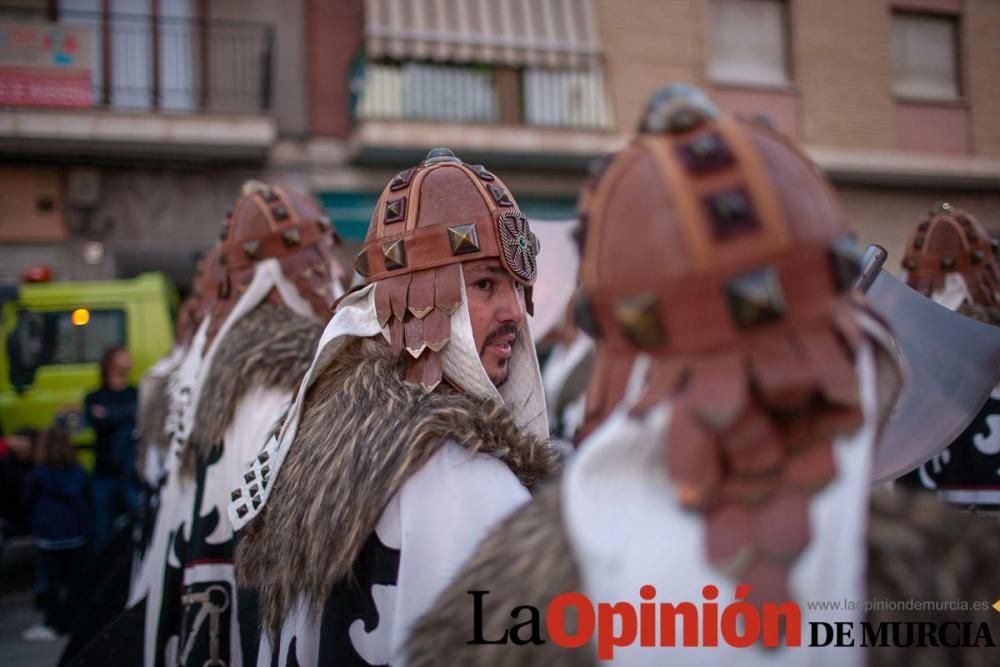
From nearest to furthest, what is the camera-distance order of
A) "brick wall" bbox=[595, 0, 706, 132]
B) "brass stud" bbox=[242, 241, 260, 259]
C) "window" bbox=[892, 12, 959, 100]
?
"brass stud" bbox=[242, 241, 260, 259] < "brick wall" bbox=[595, 0, 706, 132] < "window" bbox=[892, 12, 959, 100]

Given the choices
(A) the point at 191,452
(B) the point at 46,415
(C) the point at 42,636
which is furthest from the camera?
(B) the point at 46,415

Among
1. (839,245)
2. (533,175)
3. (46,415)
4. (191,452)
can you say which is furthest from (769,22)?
(839,245)

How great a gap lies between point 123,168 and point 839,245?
10.9 metres

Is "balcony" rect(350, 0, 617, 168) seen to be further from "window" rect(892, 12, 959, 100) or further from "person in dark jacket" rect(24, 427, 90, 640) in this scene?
"person in dark jacket" rect(24, 427, 90, 640)

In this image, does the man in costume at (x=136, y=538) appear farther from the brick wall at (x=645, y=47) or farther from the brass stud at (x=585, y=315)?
the brick wall at (x=645, y=47)

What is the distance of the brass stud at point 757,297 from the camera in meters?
0.95

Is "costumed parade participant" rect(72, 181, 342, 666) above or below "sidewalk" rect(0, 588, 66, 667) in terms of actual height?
above

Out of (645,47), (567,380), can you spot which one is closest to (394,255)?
(567,380)

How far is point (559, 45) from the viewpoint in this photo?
11.5 metres

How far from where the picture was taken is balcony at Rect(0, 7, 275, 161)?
9.59 m

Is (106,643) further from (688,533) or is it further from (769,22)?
(769,22)

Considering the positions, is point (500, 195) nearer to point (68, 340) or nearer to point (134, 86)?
point (68, 340)

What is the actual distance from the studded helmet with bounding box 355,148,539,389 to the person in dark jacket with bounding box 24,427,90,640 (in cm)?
529

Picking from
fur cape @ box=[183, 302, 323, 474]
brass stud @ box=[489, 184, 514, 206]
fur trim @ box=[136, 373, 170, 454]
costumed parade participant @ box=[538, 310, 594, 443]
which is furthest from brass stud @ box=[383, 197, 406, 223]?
costumed parade participant @ box=[538, 310, 594, 443]
